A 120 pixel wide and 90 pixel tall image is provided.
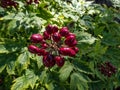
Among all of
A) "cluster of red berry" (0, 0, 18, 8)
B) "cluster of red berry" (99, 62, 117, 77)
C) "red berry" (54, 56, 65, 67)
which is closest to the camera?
"red berry" (54, 56, 65, 67)

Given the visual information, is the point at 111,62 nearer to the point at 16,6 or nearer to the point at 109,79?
the point at 109,79

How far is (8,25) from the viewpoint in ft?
10.8

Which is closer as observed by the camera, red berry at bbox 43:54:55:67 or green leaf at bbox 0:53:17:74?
red berry at bbox 43:54:55:67

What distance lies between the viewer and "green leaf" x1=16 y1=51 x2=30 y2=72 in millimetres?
2959

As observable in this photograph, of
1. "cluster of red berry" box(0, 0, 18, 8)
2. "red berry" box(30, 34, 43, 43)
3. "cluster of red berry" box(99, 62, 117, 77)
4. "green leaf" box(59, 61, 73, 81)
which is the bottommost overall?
"cluster of red berry" box(99, 62, 117, 77)

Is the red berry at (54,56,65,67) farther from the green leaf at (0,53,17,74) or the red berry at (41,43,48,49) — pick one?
the green leaf at (0,53,17,74)

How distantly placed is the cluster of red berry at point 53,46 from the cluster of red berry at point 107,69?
0.46 m

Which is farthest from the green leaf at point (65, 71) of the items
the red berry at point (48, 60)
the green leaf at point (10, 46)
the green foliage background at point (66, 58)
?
the green leaf at point (10, 46)

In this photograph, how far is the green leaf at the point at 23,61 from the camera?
2.96 m

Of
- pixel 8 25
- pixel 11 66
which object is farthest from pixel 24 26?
pixel 11 66

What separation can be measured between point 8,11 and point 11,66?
31.0 inches

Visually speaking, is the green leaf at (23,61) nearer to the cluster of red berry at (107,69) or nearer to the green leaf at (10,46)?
the green leaf at (10,46)

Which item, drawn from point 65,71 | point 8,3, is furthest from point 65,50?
point 8,3

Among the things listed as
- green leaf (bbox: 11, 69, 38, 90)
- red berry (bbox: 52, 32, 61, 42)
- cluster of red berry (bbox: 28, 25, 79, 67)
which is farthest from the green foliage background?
red berry (bbox: 52, 32, 61, 42)
